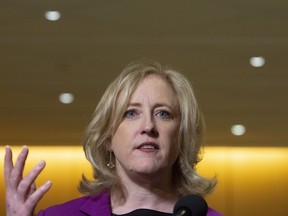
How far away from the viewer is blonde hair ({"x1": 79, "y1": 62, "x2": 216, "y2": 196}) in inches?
67.7

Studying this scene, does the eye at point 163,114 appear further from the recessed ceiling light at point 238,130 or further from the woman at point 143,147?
the recessed ceiling light at point 238,130

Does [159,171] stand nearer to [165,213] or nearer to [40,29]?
[165,213]

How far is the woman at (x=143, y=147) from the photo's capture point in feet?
5.32

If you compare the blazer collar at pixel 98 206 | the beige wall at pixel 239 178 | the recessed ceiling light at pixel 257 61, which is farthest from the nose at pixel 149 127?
the beige wall at pixel 239 178

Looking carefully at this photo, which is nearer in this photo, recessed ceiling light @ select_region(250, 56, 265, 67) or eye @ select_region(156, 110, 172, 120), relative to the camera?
eye @ select_region(156, 110, 172, 120)

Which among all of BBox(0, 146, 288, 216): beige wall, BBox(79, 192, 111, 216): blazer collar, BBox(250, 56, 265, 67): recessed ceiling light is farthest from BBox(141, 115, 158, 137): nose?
BBox(0, 146, 288, 216): beige wall

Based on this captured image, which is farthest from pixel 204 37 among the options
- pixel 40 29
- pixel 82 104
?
pixel 82 104

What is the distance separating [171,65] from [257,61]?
137 centimetres

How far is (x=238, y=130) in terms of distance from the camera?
5641 mm

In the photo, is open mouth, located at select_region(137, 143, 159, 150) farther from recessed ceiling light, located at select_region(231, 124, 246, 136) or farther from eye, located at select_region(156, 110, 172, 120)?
recessed ceiling light, located at select_region(231, 124, 246, 136)

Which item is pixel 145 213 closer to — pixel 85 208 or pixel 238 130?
pixel 85 208

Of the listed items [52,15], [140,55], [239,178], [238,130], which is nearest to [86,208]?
[52,15]

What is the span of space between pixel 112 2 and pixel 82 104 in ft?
4.92

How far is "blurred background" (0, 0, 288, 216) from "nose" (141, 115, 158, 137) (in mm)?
2411
